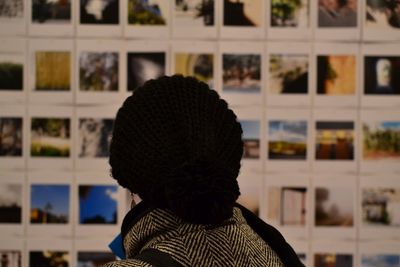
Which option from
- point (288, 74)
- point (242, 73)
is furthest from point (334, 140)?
point (242, 73)

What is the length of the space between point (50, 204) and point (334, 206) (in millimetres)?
872

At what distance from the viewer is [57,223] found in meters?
1.82

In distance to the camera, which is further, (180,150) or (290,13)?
(290,13)

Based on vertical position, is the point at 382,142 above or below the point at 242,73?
below

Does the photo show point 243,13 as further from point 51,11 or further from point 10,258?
point 10,258

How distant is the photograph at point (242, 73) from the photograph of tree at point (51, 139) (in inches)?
19.8

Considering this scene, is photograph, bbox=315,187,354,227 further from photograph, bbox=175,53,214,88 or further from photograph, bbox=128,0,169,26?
photograph, bbox=128,0,169,26

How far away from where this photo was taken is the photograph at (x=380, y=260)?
1.84 metres

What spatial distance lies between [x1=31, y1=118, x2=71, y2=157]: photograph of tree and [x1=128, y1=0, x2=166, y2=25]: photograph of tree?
0.37 meters

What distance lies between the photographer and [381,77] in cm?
184

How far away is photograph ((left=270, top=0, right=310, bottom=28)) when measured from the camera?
5.96ft

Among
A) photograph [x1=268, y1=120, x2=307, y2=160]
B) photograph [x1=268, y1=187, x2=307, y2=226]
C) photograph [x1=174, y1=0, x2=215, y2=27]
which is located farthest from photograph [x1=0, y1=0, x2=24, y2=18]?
photograph [x1=268, y1=187, x2=307, y2=226]

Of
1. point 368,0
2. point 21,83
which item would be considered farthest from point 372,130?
point 21,83

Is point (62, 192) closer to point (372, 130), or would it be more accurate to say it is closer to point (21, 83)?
point (21, 83)
